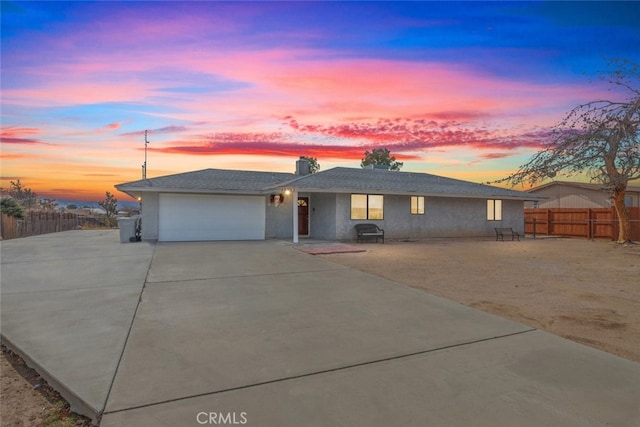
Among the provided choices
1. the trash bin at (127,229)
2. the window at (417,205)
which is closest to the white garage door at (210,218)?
the trash bin at (127,229)

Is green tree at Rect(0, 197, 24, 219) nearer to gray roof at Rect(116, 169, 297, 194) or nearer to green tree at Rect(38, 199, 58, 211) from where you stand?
gray roof at Rect(116, 169, 297, 194)

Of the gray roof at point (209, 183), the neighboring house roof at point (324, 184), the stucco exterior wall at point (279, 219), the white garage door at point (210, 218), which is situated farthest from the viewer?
the stucco exterior wall at point (279, 219)

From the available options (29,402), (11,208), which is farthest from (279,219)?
(11,208)

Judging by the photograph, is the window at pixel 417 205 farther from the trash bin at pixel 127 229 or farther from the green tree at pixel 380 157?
the green tree at pixel 380 157

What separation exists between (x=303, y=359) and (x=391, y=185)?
50.9 ft

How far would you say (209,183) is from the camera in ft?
57.0

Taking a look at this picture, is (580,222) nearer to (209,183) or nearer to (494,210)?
(494,210)

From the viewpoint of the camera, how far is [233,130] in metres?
19.4

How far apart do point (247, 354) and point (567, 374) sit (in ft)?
9.90

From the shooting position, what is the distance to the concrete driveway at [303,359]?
8.60 feet

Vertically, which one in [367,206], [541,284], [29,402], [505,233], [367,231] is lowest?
[29,402]

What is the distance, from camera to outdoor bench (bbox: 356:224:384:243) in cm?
1620

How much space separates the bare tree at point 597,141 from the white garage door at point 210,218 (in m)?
12.7

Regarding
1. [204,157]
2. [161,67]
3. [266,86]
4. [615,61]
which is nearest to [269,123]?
[266,86]
